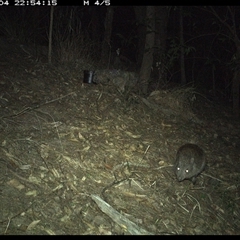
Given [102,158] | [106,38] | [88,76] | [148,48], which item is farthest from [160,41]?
[102,158]

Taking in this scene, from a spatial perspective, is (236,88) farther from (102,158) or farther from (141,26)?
(102,158)

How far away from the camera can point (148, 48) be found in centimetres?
683

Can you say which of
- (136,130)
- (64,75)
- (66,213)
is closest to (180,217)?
(66,213)

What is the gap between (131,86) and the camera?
7293 mm

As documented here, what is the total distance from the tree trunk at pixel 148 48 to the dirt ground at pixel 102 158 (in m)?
0.34

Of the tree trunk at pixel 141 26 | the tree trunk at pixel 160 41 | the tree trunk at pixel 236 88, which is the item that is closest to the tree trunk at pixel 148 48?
the tree trunk at pixel 160 41

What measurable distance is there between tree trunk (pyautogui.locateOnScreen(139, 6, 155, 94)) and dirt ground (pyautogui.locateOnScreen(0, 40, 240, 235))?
34 cm

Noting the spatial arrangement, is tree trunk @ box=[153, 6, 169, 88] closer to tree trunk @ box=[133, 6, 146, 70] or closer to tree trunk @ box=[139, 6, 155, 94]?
tree trunk @ box=[139, 6, 155, 94]

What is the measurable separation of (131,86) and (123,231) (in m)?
4.61

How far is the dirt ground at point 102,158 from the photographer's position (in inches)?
134

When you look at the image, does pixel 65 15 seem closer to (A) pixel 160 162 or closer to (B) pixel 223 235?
(A) pixel 160 162

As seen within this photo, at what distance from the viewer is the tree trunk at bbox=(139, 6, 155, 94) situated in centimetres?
665

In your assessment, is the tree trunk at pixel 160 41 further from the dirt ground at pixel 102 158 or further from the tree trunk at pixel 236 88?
the tree trunk at pixel 236 88

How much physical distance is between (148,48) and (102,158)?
3.48m
